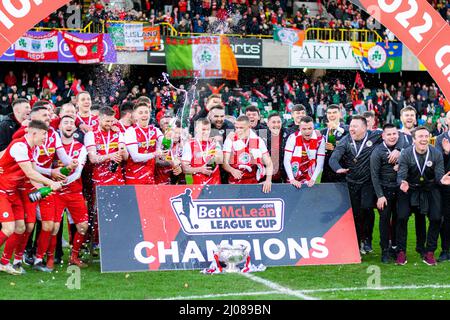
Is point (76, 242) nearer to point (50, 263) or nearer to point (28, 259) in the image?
point (50, 263)

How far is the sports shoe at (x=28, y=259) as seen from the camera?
28.9 ft

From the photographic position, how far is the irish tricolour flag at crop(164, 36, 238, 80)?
78.9 ft

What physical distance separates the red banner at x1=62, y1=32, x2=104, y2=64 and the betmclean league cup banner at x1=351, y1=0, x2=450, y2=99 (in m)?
18.1

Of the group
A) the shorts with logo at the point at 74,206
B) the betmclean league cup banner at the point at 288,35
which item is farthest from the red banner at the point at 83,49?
the shorts with logo at the point at 74,206

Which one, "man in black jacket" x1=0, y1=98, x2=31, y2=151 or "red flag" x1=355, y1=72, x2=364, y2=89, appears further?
"red flag" x1=355, y1=72, x2=364, y2=89

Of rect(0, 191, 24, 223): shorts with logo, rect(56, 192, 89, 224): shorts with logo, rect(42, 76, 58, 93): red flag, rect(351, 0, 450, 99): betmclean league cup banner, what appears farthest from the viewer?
rect(42, 76, 58, 93): red flag

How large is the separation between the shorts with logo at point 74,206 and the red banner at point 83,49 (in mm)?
16868

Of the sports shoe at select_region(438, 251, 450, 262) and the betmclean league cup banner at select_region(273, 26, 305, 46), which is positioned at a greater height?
the betmclean league cup banner at select_region(273, 26, 305, 46)

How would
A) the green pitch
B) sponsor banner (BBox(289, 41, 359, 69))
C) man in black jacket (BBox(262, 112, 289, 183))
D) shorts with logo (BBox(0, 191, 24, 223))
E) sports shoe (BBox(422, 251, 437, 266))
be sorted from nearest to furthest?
the green pitch < shorts with logo (BBox(0, 191, 24, 223)) < sports shoe (BBox(422, 251, 437, 266)) < man in black jacket (BBox(262, 112, 289, 183)) < sponsor banner (BBox(289, 41, 359, 69))

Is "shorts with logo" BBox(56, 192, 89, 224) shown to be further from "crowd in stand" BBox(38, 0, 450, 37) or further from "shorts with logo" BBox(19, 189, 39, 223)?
"crowd in stand" BBox(38, 0, 450, 37)

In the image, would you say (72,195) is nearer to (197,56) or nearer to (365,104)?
(197,56)

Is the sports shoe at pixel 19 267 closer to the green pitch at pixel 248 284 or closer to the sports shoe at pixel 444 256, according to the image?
the green pitch at pixel 248 284

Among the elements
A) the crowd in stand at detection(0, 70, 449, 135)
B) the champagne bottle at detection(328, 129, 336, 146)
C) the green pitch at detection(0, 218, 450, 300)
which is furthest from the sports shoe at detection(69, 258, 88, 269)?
the crowd in stand at detection(0, 70, 449, 135)
